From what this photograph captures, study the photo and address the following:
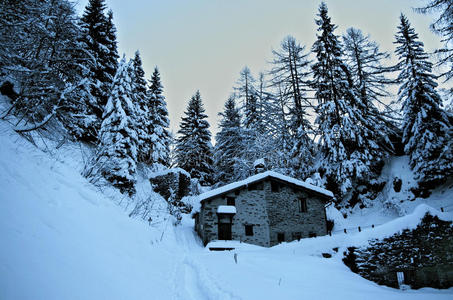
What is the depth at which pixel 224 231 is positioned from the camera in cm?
1706

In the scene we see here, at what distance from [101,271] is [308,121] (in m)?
24.1

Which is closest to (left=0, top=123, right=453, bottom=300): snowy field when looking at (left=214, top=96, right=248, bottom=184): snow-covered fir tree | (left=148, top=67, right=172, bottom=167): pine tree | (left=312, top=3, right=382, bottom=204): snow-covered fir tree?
(left=312, top=3, right=382, bottom=204): snow-covered fir tree

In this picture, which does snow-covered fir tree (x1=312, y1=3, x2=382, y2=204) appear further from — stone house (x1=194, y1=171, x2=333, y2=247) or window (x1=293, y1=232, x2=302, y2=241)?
window (x1=293, y1=232, x2=302, y2=241)

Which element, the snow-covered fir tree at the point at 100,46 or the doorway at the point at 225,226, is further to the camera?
the snow-covered fir tree at the point at 100,46

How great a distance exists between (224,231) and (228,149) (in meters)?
12.2

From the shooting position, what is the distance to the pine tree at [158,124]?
25.1m

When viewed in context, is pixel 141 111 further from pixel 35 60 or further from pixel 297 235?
pixel 297 235

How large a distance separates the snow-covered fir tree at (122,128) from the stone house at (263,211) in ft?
18.1

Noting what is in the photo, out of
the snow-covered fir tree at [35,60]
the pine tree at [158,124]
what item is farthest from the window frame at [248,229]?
the snow-covered fir tree at [35,60]

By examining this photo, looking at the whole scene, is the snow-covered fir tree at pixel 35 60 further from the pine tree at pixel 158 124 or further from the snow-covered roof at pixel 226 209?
the pine tree at pixel 158 124

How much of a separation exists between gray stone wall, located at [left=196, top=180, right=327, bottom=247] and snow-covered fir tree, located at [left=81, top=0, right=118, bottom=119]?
12314mm

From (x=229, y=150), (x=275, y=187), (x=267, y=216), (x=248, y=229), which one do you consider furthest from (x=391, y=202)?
(x=229, y=150)

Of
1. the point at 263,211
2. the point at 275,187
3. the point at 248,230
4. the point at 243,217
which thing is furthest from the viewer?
the point at 275,187

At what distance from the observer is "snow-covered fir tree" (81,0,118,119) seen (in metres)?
19.1
